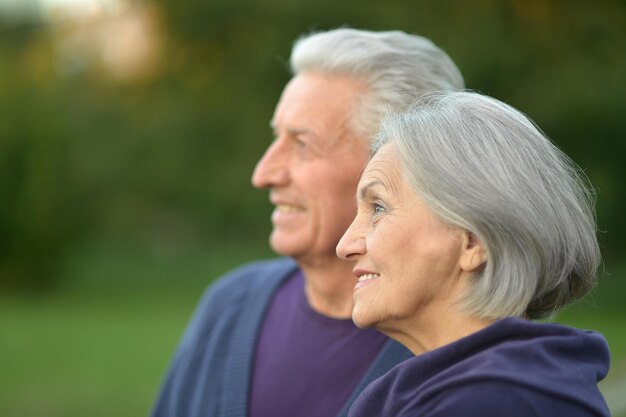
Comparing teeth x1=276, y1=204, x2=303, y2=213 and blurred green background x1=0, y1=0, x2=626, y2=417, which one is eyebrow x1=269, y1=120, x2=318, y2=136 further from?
blurred green background x1=0, y1=0, x2=626, y2=417

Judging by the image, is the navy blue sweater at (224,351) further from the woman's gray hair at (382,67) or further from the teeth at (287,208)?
the woman's gray hair at (382,67)

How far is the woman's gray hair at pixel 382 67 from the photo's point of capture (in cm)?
267

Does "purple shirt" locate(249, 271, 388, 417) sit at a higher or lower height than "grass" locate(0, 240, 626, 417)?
higher

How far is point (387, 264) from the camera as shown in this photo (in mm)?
1830

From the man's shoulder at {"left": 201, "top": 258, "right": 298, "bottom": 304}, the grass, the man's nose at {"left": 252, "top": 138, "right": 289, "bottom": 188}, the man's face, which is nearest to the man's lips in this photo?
the man's face

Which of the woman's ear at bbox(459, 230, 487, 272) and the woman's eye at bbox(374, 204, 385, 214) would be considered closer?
the woman's ear at bbox(459, 230, 487, 272)

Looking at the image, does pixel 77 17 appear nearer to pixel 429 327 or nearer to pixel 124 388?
pixel 124 388

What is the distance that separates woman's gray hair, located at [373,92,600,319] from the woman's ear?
18 millimetres

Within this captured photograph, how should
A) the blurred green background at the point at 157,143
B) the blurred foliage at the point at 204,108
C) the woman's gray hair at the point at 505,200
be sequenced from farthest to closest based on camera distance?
1. the blurred foliage at the point at 204,108
2. the blurred green background at the point at 157,143
3. the woman's gray hair at the point at 505,200

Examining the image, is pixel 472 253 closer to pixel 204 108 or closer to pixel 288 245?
pixel 288 245

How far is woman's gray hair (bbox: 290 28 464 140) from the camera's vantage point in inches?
105

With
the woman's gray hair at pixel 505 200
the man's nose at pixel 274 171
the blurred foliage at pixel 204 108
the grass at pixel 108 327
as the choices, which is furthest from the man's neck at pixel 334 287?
the blurred foliage at pixel 204 108

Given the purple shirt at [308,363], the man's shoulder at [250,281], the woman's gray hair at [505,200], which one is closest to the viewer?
the woman's gray hair at [505,200]

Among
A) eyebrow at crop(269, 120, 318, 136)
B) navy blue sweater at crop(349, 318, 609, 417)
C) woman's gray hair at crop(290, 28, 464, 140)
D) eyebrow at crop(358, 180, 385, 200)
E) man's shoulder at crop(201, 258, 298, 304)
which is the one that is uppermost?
woman's gray hair at crop(290, 28, 464, 140)
